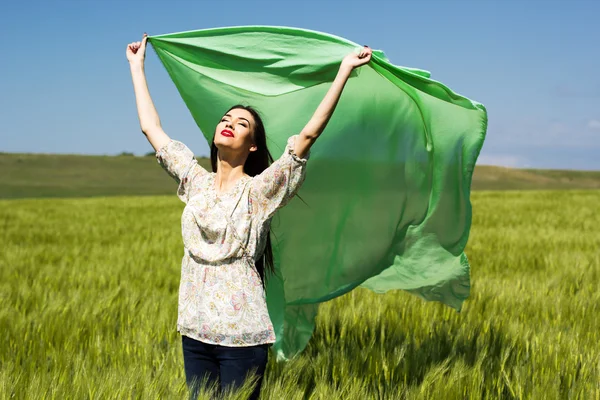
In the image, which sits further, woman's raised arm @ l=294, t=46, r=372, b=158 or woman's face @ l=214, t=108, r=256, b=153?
woman's face @ l=214, t=108, r=256, b=153

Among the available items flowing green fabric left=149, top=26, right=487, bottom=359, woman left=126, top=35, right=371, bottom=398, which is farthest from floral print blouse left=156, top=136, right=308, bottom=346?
flowing green fabric left=149, top=26, right=487, bottom=359

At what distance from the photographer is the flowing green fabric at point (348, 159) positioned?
2576mm

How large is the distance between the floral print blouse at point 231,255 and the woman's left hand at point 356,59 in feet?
1.18

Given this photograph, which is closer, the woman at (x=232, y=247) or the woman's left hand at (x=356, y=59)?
the woman at (x=232, y=247)

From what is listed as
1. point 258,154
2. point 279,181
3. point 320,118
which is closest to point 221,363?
point 279,181

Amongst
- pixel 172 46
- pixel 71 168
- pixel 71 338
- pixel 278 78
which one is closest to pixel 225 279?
pixel 278 78

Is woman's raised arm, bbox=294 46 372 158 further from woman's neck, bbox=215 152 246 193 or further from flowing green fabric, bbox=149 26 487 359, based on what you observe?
flowing green fabric, bbox=149 26 487 359

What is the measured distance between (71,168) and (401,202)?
1523 inches

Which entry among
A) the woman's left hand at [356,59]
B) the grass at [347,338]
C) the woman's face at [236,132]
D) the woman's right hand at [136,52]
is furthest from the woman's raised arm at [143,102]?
the grass at [347,338]

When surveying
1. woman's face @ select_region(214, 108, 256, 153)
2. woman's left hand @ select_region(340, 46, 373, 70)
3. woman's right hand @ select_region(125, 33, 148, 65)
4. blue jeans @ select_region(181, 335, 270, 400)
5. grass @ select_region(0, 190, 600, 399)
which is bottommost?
grass @ select_region(0, 190, 600, 399)

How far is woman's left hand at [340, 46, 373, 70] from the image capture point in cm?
215

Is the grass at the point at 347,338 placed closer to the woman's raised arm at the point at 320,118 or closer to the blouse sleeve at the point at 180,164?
the blouse sleeve at the point at 180,164

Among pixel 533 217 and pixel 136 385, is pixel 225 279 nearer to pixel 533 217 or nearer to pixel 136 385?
pixel 136 385

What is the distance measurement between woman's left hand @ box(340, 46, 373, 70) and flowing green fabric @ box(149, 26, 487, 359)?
0.26 metres
